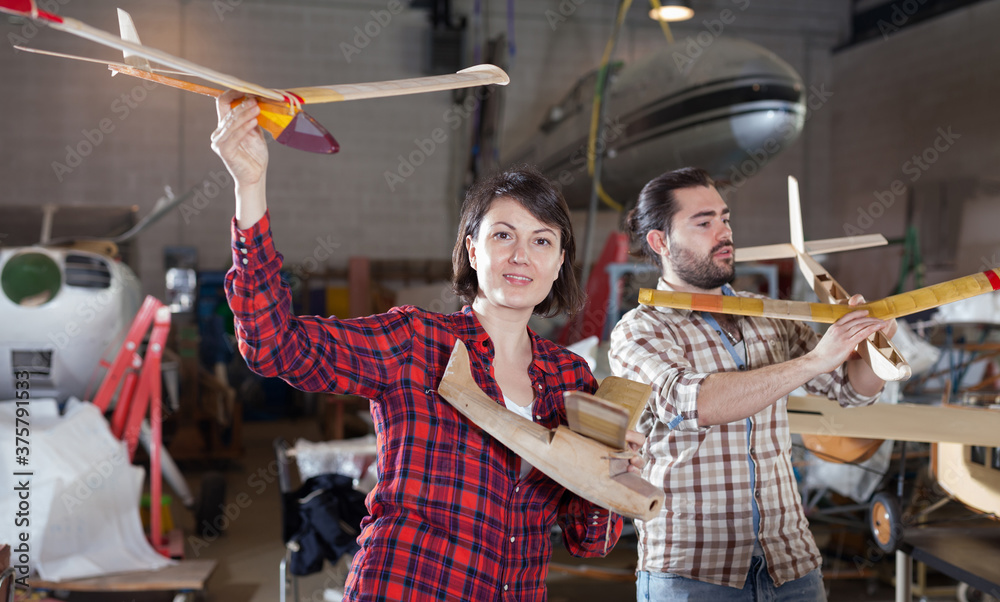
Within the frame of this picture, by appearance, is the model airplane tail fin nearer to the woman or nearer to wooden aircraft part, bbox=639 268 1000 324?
wooden aircraft part, bbox=639 268 1000 324

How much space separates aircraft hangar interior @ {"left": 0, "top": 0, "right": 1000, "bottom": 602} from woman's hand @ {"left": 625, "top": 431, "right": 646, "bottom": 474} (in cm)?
2

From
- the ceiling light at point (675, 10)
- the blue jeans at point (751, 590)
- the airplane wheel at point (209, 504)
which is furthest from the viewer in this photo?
the ceiling light at point (675, 10)

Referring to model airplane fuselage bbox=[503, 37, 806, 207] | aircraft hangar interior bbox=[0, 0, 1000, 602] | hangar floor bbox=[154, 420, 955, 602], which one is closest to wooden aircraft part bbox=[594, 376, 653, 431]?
aircraft hangar interior bbox=[0, 0, 1000, 602]

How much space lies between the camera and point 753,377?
4.90 feet

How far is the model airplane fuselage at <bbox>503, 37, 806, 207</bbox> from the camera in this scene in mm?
5551

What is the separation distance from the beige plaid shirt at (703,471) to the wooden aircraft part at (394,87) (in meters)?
0.73

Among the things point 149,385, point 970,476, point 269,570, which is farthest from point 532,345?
point 269,570

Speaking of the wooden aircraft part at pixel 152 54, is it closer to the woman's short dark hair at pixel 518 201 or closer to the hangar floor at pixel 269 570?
the woman's short dark hair at pixel 518 201

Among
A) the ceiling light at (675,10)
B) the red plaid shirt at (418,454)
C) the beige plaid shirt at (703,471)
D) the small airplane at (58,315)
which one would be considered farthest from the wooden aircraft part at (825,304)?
the ceiling light at (675,10)

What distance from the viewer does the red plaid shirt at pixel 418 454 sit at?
1.07 metres

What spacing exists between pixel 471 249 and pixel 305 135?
1.15 feet

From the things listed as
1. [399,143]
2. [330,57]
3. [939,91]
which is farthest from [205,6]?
[939,91]

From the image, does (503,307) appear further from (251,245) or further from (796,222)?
(796,222)

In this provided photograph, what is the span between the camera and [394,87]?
1174 mm
